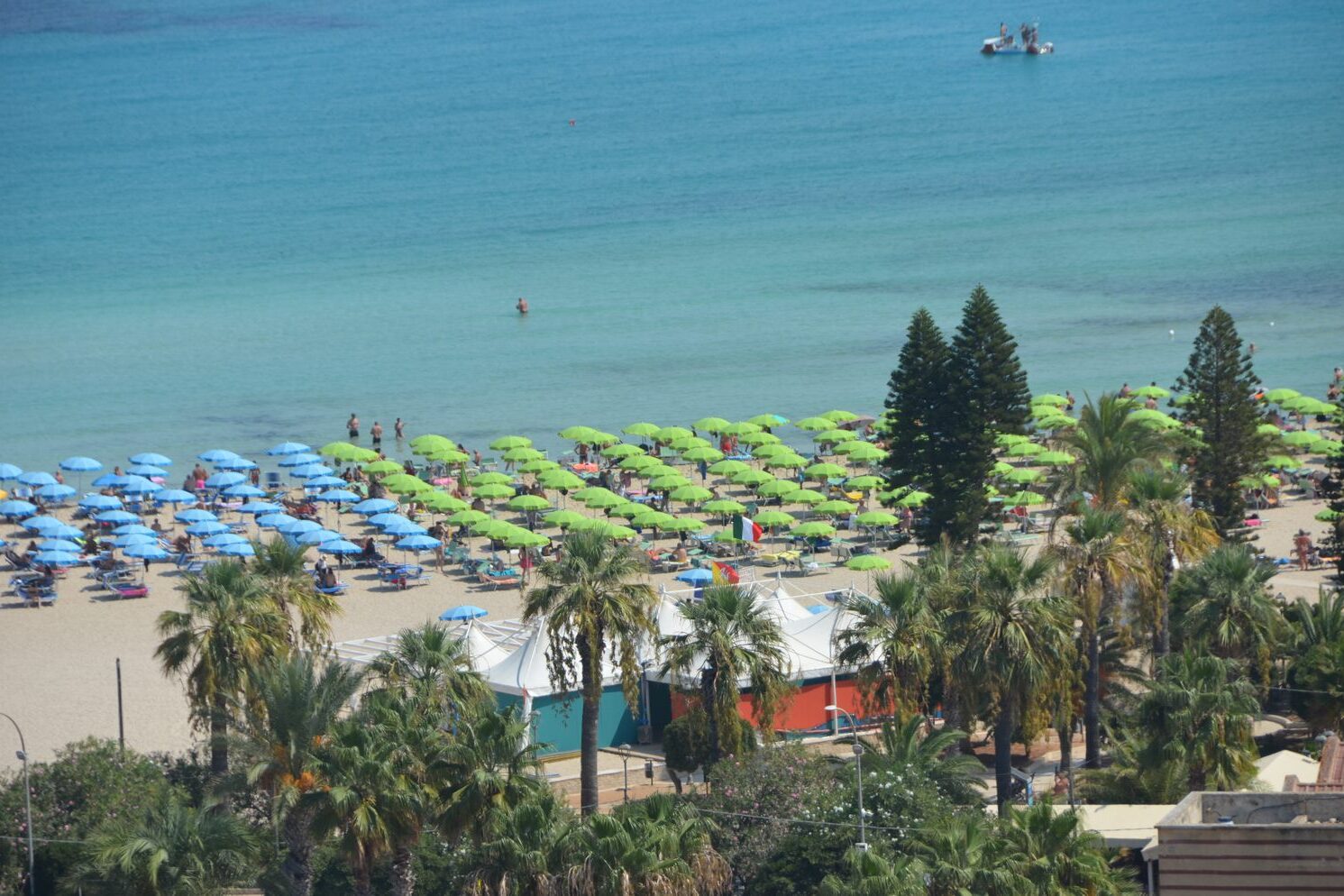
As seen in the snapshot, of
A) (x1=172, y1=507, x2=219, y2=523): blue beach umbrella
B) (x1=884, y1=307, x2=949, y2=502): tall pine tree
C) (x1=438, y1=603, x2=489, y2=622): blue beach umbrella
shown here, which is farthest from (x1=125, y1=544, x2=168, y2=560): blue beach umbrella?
(x1=884, y1=307, x2=949, y2=502): tall pine tree

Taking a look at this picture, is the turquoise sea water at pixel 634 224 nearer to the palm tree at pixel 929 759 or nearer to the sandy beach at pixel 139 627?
the sandy beach at pixel 139 627

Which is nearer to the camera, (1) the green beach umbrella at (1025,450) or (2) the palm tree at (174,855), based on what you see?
(2) the palm tree at (174,855)

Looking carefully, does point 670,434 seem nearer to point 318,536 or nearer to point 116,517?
point 318,536

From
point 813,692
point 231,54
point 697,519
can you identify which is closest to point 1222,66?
point 231,54

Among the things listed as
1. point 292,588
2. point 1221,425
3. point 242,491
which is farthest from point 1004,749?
point 242,491

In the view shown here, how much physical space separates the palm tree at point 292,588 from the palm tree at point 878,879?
29.7 ft

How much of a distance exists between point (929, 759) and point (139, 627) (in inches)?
708

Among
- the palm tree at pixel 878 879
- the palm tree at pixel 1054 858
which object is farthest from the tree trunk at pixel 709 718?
the palm tree at pixel 1054 858

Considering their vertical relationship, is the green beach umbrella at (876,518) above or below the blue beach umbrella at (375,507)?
below

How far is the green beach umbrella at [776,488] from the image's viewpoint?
41.9m

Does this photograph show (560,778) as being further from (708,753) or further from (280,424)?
(280,424)

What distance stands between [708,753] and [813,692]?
13.4 feet

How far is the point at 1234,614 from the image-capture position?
88.0ft

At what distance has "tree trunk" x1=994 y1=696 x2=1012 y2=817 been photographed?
24.2 metres
